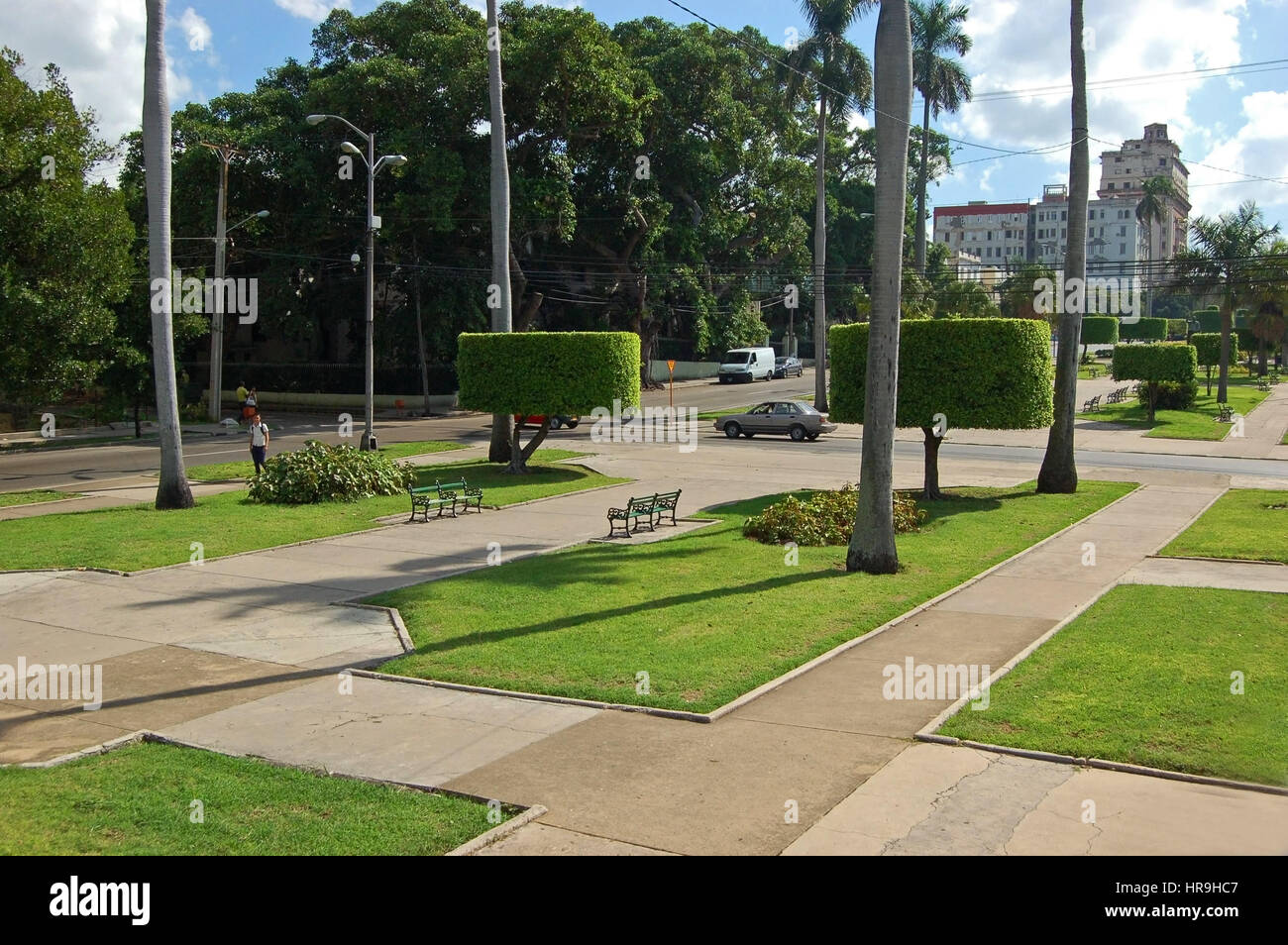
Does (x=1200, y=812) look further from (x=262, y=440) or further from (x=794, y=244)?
(x=794, y=244)

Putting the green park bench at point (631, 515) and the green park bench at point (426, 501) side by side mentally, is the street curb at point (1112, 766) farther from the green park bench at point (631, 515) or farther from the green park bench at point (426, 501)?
the green park bench at point (426, 501)

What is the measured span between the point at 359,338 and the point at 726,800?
54.3 meters

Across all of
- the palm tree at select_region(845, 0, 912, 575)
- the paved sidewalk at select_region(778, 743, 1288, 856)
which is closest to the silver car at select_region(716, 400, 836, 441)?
the palm tree at select_region(845, 0, 912, 575)

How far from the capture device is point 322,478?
2342 centimetres

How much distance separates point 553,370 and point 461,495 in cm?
567

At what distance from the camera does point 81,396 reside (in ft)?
175

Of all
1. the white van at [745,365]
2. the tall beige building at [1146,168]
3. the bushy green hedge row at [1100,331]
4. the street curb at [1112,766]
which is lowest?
the street curb at [1112,766]

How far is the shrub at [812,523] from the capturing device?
731 inches

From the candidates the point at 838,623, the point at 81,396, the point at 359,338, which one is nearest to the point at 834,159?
the point at 359,338

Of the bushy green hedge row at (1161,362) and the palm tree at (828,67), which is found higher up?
the palm tree at (828,67)

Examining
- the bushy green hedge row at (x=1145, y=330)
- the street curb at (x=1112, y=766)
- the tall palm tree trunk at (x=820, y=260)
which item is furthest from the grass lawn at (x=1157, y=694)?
the bushy green hedge row at (x=1145, y=330)

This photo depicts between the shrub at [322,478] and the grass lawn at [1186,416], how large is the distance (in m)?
30.1

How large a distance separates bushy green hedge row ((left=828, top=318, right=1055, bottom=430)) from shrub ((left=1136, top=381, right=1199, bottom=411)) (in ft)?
98.9

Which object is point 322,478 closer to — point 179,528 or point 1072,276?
point 179,528
